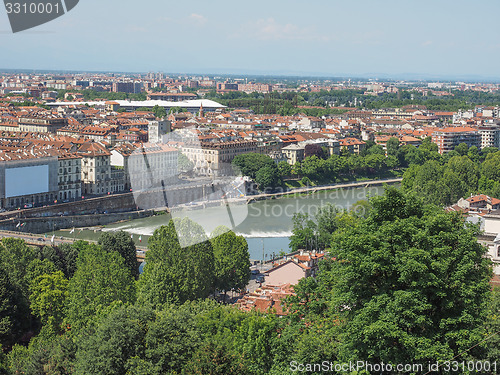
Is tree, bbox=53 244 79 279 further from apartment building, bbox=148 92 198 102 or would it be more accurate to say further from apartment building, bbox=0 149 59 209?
apartment building, bbox=148 92 198 102

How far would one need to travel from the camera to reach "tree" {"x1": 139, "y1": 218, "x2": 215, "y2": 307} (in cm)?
822

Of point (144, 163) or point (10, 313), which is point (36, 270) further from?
point (144, 163)

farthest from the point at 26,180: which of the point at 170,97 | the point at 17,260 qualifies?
the point at 170,97

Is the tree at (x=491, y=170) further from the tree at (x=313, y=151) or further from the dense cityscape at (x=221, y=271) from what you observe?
the tree at (x=313, y=151)

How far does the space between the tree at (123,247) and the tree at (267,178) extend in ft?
38.5

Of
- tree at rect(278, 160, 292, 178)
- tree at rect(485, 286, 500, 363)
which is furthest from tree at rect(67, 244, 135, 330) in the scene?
tree at rect(278, 160, 292, 178)

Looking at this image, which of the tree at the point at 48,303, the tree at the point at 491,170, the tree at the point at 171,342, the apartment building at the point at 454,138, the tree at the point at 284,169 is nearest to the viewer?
the tree at the point at 171,342

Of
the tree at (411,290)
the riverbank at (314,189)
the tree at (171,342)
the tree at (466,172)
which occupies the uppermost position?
the tree at (411,290)

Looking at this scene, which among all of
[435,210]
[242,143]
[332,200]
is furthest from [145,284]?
[242,143]

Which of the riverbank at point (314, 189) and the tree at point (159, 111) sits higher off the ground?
the tree at point (159, 111)

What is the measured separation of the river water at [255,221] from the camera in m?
14.7

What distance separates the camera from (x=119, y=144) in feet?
71.4

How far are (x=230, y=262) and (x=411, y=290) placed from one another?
550 centimetres

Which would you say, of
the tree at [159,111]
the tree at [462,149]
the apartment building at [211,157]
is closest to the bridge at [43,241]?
the apartment building at [211,157]
